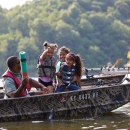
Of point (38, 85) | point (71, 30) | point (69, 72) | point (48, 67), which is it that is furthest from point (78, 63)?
point (71, 30)

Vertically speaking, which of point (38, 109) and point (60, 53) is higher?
point (60, 53)

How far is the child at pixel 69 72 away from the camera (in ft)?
34.4

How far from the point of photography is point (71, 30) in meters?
97.3

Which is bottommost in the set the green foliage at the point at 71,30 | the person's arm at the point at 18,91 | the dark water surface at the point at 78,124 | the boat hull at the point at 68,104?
the dark water surface at the point at 78,124

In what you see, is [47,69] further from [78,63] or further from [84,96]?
[84,96]

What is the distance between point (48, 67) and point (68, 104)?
1066 mm

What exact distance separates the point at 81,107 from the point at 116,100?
758mm

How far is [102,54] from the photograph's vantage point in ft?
306

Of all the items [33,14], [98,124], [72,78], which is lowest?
[98,124]

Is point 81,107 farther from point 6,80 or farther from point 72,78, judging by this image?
point 6,80

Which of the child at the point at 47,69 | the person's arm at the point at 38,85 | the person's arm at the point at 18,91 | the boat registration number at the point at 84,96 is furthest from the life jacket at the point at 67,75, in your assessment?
the person's arm at the point at 18,91

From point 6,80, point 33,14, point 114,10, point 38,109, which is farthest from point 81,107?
point 114,10

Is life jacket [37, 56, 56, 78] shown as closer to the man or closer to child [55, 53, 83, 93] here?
child [55, 53, 83, 93]

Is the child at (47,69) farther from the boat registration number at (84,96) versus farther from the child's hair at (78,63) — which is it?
the boat registration number at (84,96)
